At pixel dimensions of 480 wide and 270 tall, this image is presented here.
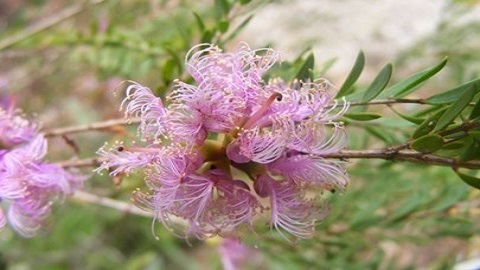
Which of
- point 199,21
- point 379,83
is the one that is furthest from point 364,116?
point 199,21

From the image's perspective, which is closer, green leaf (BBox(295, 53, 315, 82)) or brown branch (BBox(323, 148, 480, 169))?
brown branch (BBox(323, 148, 480, 169))

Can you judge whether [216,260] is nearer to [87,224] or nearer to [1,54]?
[87,224]

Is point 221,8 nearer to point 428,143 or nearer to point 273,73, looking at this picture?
point 273,73

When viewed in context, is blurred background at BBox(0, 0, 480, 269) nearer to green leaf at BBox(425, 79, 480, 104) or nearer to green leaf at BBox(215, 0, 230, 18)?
green leaf at BBox(215, 0, 230, 18)

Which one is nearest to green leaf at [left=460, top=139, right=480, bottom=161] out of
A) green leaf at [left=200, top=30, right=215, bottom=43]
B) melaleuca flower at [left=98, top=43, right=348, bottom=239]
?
melaleuca flower at [left=98, top=43, right=348, bottom=239]

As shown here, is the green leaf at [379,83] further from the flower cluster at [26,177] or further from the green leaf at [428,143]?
the flower cluster at [26,177]

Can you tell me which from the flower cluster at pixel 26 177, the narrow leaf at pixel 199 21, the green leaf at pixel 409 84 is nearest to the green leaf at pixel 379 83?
the green leaf at pixel 409 84
